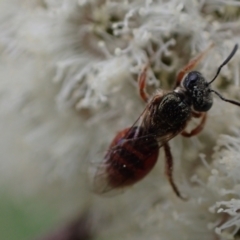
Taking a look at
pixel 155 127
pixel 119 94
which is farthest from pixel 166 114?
pixel 119 94

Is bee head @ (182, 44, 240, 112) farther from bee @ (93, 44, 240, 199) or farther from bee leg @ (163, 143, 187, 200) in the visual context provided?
bee leg @ (163, 143, 187, 200)

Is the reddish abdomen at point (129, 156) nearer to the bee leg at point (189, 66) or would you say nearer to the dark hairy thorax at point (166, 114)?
the dark hairy thorax at point (166, 114)

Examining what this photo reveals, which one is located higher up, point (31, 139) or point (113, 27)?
point (113, 27)

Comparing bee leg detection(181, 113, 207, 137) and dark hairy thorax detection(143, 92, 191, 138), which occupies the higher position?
dark hairy thorax detection(143, 92, 191, 138)

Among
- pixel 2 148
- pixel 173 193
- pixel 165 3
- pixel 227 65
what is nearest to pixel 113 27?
pixel 165 3

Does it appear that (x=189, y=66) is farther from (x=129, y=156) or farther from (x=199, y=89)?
(x=129, y=156)

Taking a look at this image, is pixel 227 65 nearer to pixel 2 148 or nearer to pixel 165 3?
pixel 165 3

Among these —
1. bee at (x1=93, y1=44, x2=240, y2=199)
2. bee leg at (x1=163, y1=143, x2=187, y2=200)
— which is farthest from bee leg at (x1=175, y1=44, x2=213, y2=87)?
bee leg at (x1=163, y1=143, x2=187, y2=200)
